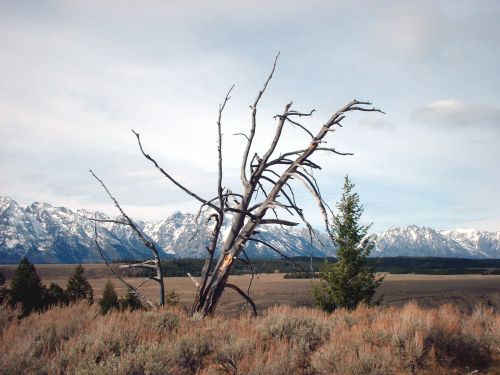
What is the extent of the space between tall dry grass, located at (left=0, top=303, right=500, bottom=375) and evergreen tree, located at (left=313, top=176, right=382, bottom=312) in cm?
2004

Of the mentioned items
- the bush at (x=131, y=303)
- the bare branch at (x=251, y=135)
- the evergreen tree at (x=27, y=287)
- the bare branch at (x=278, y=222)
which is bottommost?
the evergreen tree at (x=27, y=287)

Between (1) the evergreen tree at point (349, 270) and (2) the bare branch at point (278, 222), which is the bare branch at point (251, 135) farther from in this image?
(1) the evergreen tree at point (349, 270)

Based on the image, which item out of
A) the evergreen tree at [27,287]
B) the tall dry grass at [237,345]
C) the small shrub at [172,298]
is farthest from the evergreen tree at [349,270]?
the evergreen tree at [27,287]

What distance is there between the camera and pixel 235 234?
7910mm

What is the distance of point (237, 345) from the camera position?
242 inches

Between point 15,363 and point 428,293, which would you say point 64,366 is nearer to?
point 15,363

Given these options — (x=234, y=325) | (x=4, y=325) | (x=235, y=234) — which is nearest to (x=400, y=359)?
(x=234, y=325)

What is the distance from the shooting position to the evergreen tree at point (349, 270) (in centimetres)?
2784

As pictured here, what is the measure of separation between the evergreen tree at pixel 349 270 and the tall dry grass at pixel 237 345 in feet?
65.7

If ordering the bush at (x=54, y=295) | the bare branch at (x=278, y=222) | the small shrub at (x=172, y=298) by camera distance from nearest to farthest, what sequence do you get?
the bare branch at (x=278, y=222) → the small shrub at (x=172, y=298) → the bush at (x=54, y=295)

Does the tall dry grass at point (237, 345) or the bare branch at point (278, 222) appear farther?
the bare branch at point (278, 222)

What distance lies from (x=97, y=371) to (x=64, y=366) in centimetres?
88

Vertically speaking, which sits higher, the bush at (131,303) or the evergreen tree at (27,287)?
the bush at (131,303)

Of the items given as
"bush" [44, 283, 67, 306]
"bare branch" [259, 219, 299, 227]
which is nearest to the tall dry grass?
"bare branch" [259, 219, 299, 227]
